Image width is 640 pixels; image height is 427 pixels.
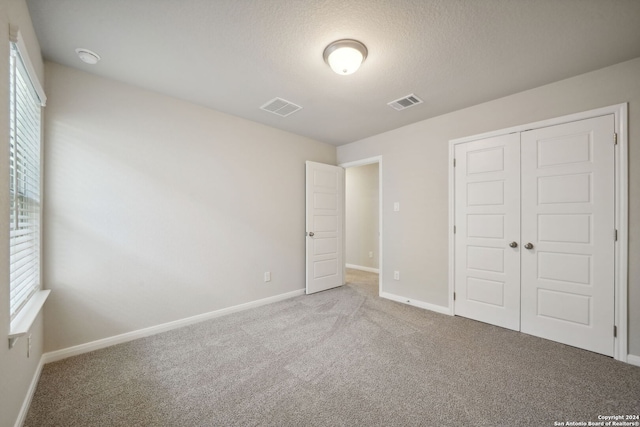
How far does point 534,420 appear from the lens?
4.91ft

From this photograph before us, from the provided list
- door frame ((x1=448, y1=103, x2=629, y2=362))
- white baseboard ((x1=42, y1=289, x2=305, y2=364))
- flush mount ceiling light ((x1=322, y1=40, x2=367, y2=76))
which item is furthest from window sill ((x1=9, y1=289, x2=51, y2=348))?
door frame ((x1=448, y1=103, x2=629, y2=362))

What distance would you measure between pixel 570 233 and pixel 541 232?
21 cm

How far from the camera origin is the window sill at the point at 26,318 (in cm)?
137

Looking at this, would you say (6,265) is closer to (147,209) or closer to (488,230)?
(147,209)

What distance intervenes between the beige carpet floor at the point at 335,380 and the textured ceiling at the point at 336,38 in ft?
8.31

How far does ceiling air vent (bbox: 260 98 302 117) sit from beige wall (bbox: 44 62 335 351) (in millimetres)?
498

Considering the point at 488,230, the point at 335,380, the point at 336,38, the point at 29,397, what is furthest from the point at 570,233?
the point at 29,397

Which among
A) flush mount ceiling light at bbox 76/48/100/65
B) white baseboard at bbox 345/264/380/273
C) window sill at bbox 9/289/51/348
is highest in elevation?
flush mount ceiling light at bbox 76/48/100/65

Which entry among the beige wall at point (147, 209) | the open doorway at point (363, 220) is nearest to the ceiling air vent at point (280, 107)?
the beige wall at point (147, 209)

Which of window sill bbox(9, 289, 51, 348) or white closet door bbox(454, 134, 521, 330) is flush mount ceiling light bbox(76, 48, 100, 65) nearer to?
window sill bbox(9, 289, 51, 348)

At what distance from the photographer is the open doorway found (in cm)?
576

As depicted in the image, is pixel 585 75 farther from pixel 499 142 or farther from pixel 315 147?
pixel 315 147

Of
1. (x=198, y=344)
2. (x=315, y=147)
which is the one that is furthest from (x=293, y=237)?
(x=198, y=344)

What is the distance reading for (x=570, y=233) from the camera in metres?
2.39
